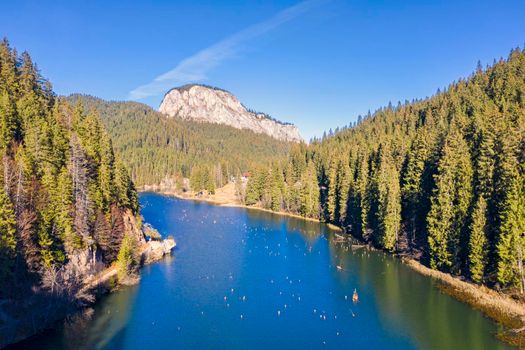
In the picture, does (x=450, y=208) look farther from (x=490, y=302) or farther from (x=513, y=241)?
(x=490, y=302)

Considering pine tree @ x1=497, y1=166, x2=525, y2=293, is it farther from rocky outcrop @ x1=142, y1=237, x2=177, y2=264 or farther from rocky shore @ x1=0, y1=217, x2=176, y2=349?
rocky outcrop @ x1=142, y1=237, x2=177, y2=264

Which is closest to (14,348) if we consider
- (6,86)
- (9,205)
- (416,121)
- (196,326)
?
(9,205)

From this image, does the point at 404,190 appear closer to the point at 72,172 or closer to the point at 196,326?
the point at 196,326

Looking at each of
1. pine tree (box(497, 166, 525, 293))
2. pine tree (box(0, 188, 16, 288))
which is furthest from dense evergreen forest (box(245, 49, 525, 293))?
pine tree (box(0, 188, 16, 288))

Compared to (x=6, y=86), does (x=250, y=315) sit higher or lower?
lower

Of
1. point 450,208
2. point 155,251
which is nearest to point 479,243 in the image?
point 450,208

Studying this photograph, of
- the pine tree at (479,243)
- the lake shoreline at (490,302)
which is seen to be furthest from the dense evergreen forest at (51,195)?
the pine tree at (479,243)

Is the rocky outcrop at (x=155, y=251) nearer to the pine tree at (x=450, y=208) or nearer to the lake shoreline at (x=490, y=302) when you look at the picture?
the lake shoreline at (x=490, y=302)
